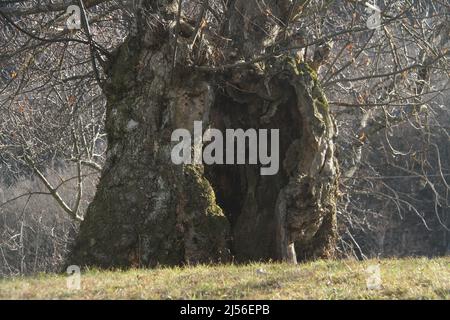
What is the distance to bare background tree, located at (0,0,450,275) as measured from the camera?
938 centimetres

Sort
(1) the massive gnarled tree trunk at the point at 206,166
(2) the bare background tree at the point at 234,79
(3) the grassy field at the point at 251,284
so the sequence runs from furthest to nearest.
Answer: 1. (2) the bare background tree at the point at 234,79
2. (1) the massive gnarled tree trunk at the point at 206,166
3. (3) the grassy field at the point at 251,284

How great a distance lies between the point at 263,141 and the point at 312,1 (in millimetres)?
2844

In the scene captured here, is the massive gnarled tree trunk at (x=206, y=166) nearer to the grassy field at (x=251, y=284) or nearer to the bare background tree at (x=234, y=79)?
the bare background tree at (x=234, y=79)

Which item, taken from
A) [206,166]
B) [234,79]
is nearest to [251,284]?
[206,166]

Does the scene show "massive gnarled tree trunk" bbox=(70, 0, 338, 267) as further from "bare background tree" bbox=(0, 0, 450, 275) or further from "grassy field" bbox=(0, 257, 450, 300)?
"grassy field" bbox=(0, 257, 450, 300)

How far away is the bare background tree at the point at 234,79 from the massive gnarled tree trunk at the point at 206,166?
59mm

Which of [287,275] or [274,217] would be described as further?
[274,217]

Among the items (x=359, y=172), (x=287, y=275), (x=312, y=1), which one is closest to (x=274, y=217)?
(x=287, y=275)

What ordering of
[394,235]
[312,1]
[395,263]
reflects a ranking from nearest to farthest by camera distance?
[395,263]
[312,1]
[394,235]

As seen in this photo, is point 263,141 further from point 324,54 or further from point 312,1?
point 312,1

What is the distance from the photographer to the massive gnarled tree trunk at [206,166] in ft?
28.1

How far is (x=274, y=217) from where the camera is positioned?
9.18m

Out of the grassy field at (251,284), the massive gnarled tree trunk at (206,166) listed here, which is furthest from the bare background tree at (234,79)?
the grassy field at (251,284)

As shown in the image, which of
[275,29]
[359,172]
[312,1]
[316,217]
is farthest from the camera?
[359,172]
